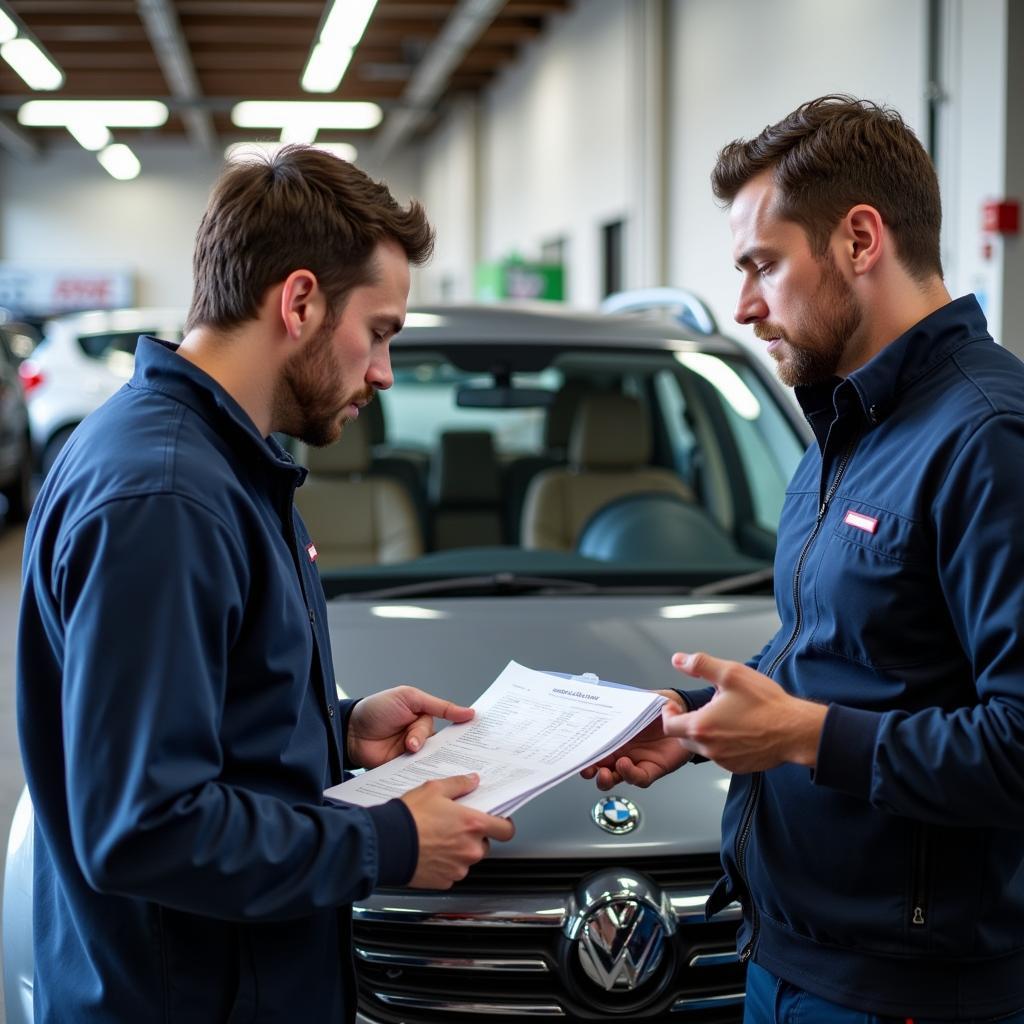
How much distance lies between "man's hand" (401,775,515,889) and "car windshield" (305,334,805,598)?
115cm

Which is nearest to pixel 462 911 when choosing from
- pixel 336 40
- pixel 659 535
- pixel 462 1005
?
pixel 462 1005

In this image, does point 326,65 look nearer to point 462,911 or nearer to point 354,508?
point 354,508

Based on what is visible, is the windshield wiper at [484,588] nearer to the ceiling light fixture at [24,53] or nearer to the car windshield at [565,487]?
the car windshield at [565,487]

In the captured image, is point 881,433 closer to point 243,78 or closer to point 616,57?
point 616,57

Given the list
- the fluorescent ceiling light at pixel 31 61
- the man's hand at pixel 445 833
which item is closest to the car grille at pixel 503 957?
the man's hand at pixel 445 833

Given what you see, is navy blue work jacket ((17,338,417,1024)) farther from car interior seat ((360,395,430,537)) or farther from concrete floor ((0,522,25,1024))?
car interior seat ((360,395,430,537))

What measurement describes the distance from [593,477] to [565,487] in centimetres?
9

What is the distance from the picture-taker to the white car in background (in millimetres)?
10195

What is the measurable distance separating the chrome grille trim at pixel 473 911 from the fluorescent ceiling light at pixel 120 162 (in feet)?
63.5

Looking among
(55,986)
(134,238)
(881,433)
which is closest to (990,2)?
(881,433)

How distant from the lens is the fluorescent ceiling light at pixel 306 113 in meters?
15.4

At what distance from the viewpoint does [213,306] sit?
1.27m

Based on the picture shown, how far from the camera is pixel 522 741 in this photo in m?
1.53

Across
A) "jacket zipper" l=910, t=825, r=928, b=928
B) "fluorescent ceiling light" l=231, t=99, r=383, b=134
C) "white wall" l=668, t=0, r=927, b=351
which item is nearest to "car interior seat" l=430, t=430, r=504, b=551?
"jacket zipper" l=910, t=825, r=928, b=928
